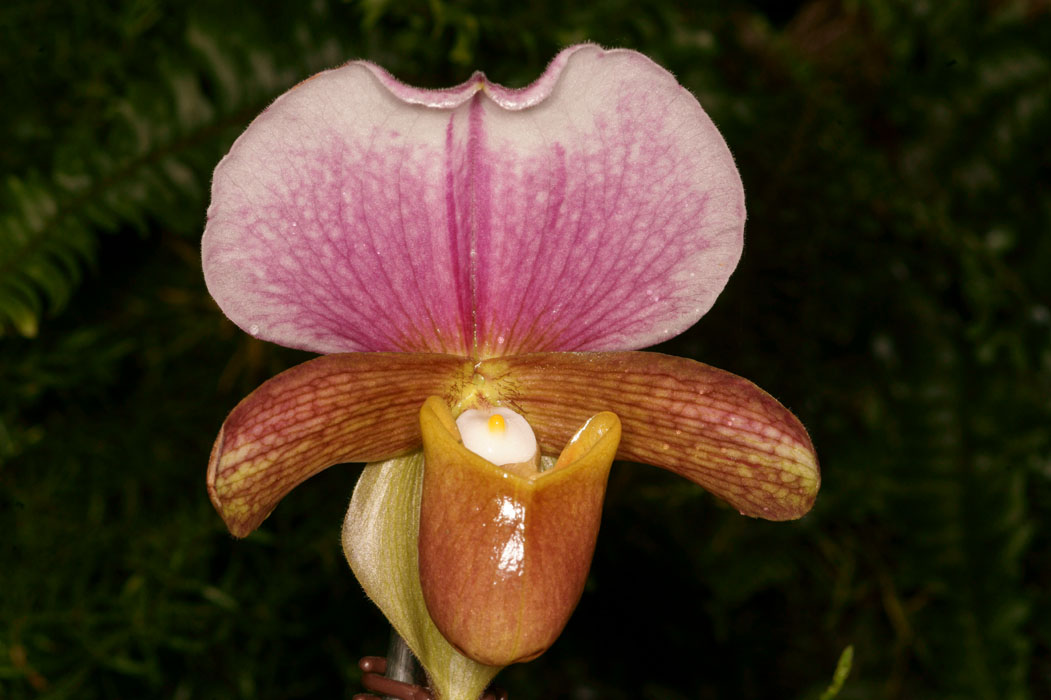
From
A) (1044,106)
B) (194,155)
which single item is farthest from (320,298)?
(1044,106)

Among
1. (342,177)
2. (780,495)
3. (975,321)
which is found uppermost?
(342,177)

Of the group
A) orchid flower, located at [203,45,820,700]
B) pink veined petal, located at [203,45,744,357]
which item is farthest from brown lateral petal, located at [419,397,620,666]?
pink veined petal, located at [203,45,744,357]

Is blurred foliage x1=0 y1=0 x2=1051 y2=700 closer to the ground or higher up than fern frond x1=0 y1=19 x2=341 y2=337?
closer to the ground

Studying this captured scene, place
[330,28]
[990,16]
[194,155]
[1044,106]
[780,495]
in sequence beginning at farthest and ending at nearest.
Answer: [990,16] < [1044,106] < [330,28] < [194,155] < [780,495]

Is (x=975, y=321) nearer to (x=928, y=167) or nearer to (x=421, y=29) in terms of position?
(x=928, y=167)

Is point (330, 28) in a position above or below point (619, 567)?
above

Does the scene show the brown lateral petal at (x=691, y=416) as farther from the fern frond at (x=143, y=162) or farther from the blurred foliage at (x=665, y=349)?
the fern frond at (x=143, y=162)

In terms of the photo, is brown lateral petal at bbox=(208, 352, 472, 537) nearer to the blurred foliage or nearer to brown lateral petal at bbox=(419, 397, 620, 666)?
brown lateral petal at bbox=(419, 397, 620, 666)
